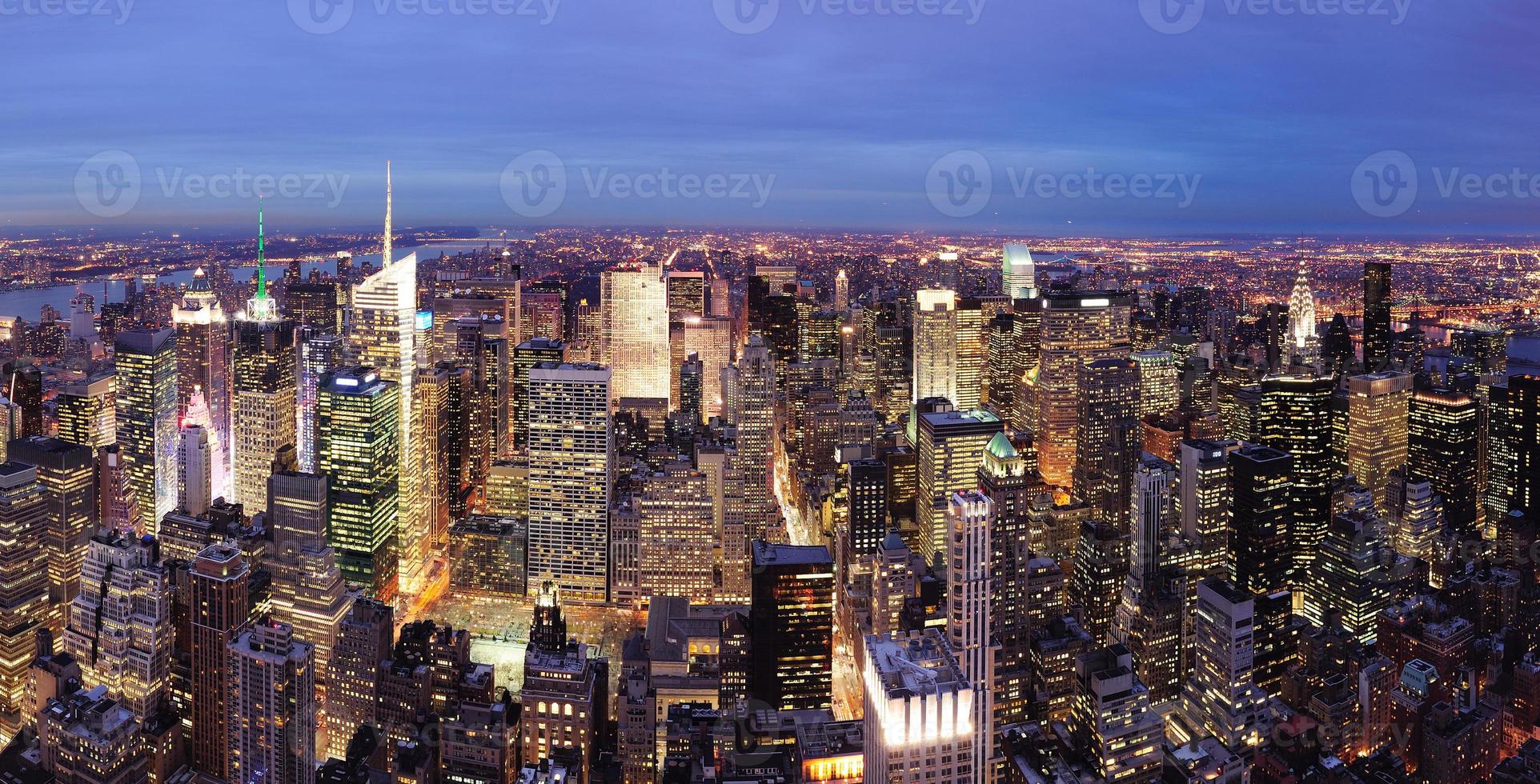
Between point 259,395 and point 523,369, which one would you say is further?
point 523,369

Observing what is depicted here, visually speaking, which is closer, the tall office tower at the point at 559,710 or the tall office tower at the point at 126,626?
the tall office tower at the point at 559,710

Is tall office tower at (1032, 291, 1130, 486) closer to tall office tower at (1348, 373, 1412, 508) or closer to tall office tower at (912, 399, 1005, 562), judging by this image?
tall office tower at (912, 399, 1005, 562)

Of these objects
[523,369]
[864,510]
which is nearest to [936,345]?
[523,369]

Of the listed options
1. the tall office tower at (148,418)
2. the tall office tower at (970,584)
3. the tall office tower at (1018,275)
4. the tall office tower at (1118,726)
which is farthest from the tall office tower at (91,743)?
the tall office tower at (1018,275)

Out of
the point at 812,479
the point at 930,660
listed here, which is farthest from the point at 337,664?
the point at 812,479

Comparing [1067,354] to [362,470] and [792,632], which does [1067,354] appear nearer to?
[792,632]

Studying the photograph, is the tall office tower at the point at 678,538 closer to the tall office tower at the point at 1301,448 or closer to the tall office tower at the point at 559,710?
the tall office tower at the point at 559,710
